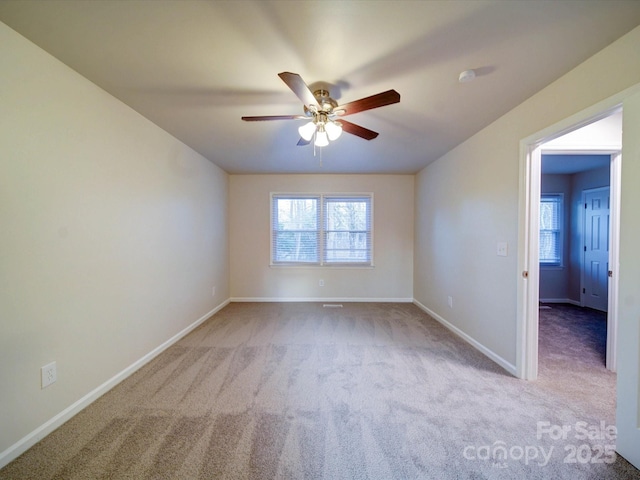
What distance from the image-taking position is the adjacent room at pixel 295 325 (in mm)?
1381

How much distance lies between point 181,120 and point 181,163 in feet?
2.36

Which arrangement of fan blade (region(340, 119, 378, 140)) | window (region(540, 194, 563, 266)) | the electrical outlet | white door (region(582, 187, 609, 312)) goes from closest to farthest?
the electrical outlet, fan blade (region(340, 119, 378, 140)), white door (region(582, 187, 609, 312)), window (region(540, 194, 563, 266))

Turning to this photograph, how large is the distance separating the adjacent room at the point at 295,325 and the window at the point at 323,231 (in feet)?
4.80

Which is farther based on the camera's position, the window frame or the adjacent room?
the window frame

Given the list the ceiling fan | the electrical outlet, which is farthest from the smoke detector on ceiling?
the electrical outlet

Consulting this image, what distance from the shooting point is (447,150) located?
3400 mm

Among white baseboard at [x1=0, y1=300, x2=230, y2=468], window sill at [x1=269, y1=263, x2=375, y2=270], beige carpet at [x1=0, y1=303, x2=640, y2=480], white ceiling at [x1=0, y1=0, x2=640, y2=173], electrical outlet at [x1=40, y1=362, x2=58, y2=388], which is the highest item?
white ceiling at [x1=0, y1=0, x2=640, y2=173]

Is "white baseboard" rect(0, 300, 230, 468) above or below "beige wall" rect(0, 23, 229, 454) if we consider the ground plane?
below

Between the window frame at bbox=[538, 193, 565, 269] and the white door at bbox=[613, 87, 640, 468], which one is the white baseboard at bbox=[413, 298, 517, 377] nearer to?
the white door at bbox=[613, 87, 640, 468]

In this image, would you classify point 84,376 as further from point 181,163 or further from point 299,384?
point 181,163

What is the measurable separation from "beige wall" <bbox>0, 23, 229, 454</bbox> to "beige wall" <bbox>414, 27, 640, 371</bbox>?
3425 millimetres

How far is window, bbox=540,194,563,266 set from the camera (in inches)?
192

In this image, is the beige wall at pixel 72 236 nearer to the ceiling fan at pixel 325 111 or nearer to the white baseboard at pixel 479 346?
the ceiling fan at pixel 325 111

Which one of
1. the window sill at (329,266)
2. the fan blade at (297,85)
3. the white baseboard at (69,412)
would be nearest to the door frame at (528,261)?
the fan blade at (297,85)
